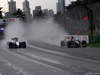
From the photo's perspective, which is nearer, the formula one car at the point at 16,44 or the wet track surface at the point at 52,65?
the wet track surface at the point at 52,65

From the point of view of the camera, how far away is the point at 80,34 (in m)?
38.5

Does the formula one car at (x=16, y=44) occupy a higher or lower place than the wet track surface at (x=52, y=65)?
lower

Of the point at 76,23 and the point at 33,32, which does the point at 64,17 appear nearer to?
the point at 76,23

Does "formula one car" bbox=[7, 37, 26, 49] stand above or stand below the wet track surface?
below

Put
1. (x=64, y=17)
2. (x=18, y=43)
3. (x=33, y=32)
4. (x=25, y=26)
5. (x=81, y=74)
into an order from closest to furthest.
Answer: (x=81, y=74)
(x=18, y=43)
(x=64, y=17)
(x=33, y=32)
(x=25, y=26)

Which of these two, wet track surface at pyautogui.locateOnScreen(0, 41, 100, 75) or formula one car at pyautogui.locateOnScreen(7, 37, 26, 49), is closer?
wet track surface at pyautogui.locateOnScreen(0, 41, 100, 75)

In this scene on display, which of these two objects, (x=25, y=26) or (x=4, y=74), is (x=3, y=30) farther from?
(x=4, y=74)

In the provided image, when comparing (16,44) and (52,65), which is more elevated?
(52,65)

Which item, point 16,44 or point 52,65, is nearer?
point 52,65

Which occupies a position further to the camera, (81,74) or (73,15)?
(73,15)

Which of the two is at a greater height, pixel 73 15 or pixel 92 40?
pixel 73 15

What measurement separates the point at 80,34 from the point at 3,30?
3266cm

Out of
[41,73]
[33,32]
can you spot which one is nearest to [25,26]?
[33,32]

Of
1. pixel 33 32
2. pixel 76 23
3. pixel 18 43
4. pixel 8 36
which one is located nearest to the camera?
pixel 18 43
